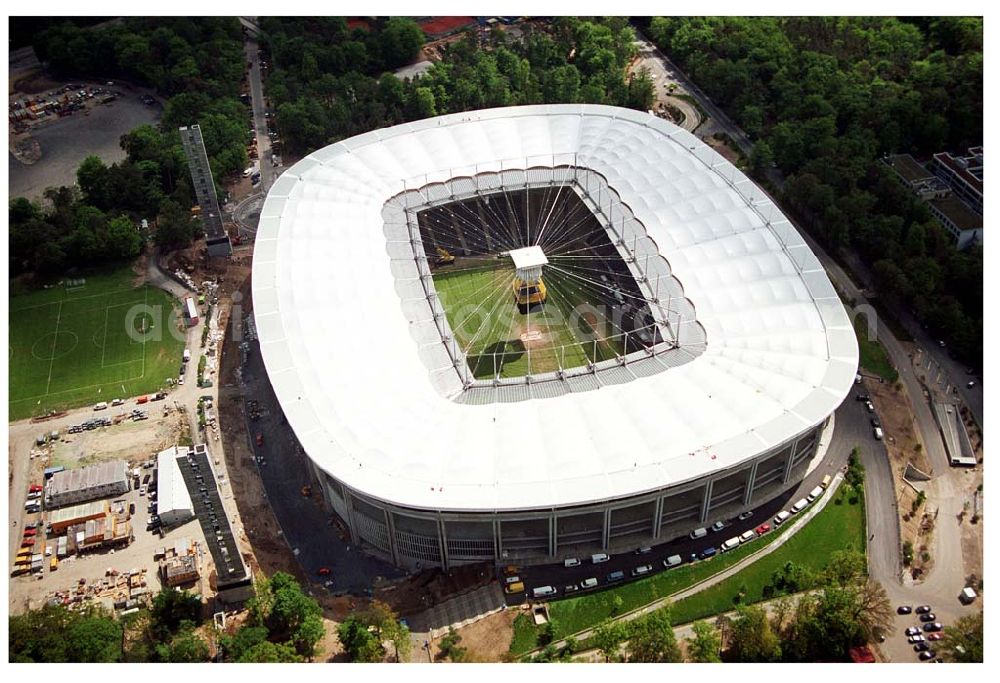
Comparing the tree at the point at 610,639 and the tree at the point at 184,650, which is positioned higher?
the tree at the point at 184,650

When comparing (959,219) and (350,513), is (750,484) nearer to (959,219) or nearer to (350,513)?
(350,513)

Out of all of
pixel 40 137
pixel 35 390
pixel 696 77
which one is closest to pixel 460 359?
pixel 35 390

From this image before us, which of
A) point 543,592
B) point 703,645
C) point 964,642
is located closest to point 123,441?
point 543,592

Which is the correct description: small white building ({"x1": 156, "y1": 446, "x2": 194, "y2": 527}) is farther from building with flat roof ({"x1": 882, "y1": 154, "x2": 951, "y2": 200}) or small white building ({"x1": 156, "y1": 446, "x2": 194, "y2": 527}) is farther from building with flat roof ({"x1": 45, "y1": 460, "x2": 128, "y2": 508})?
building with flat roof ({"x1": 882, "y1": 154, "x2": 951, "y2": 200})

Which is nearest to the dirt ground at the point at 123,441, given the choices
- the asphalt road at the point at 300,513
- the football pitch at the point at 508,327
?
the asphalt road at the point at 300,513

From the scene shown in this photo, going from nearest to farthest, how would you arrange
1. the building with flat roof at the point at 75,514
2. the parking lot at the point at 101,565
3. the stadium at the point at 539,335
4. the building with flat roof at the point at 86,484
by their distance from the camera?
the stadium at the point at 539,335, the parking lot at the point at 101,565, the building with flat roof at the point at 75,514, the building with flat roof at the point at 86,484

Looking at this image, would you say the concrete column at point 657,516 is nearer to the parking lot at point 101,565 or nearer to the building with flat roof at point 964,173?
the parking lot at point 101,565

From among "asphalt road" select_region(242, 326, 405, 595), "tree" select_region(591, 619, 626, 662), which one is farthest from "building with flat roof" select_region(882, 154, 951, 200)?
"asphalt road" select_region(242, 326, 405, 595)

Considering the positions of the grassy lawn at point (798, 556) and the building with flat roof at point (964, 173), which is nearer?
the grassy lawn at point (798, 556)
